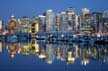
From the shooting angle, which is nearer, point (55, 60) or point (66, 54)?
point (55, 60)

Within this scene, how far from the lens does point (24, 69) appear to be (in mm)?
14148

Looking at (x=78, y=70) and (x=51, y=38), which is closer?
(x=78, y=70)

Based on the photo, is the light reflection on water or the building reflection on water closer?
the light reflection on water

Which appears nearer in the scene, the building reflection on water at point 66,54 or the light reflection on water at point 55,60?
the light reflection on water at point 55,60

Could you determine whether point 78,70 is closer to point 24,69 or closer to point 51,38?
point 24,69

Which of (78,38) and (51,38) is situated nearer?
(78,38)

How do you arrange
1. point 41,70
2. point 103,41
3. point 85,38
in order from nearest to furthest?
point 41,70
point 103,41
point 85,38

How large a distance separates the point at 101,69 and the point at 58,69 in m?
1.47

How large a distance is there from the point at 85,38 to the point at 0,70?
3996cm

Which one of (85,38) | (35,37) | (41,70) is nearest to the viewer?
(41,70)

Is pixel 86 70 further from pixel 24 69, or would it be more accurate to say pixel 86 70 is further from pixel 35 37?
pixel 35 37

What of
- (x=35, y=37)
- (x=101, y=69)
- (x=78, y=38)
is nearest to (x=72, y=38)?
(x=78, y=38)

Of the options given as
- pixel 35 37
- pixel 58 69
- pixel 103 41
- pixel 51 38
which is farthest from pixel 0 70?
pixel 35 37

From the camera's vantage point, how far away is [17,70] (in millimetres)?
13742
